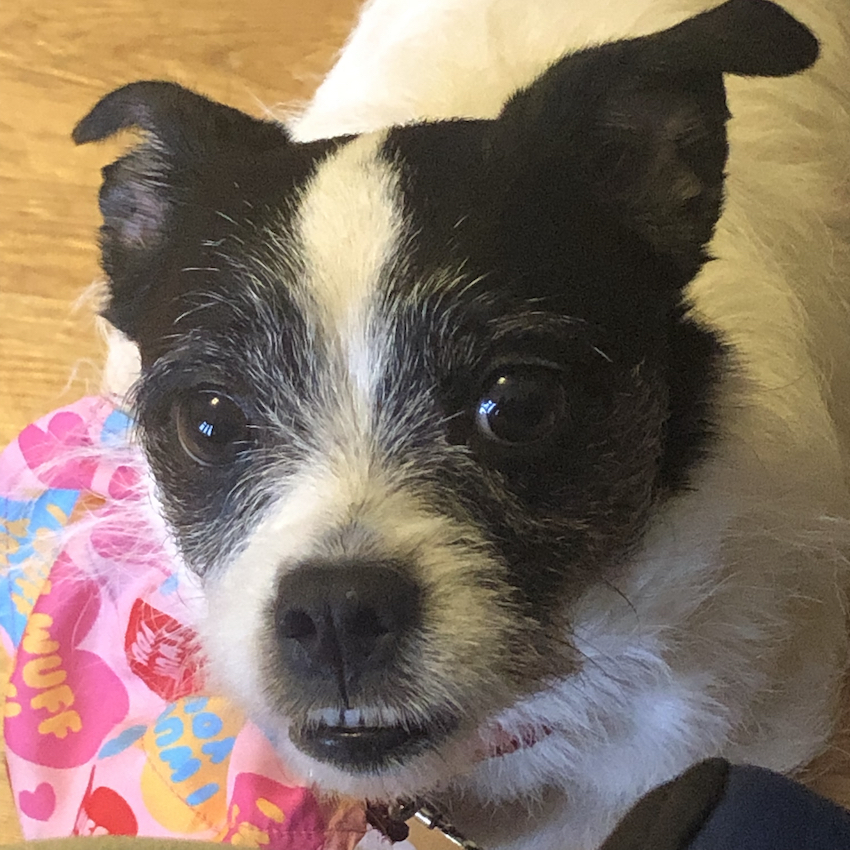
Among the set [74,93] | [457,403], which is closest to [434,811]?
[457,403]

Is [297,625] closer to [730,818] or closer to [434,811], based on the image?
[730,818]

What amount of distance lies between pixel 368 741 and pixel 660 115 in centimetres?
59

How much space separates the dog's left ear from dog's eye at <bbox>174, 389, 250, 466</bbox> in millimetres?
322

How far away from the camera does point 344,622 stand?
909mm

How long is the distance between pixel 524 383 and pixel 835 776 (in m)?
0.99

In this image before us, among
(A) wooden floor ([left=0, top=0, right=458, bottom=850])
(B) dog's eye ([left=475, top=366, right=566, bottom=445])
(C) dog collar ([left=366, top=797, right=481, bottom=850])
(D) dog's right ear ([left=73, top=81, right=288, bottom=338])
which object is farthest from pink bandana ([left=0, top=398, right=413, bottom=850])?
(B) dog's eye ([left=475, top=366, right=566, bottom=445])

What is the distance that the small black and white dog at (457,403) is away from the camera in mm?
933

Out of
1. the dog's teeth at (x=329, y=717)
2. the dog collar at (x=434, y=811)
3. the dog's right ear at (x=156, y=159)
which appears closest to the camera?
the dog's teeth at (x=329, y=717)

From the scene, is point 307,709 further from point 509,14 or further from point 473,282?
point 509,14

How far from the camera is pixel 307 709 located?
97cm

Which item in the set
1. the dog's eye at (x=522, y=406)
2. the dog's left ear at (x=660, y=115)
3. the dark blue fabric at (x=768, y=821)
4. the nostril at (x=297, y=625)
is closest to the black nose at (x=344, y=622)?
the nostril at (x=297, y=625)

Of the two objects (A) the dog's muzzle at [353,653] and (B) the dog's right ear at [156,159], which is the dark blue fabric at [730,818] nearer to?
(A) the dog's muzzle at [353,653]

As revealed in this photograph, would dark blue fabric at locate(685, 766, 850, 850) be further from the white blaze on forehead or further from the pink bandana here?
the pink bandana

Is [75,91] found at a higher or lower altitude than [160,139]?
lower
